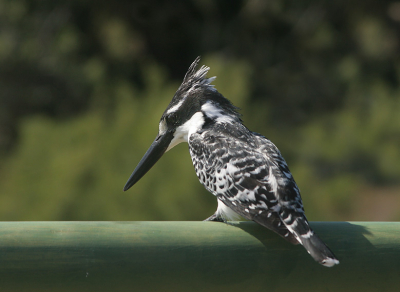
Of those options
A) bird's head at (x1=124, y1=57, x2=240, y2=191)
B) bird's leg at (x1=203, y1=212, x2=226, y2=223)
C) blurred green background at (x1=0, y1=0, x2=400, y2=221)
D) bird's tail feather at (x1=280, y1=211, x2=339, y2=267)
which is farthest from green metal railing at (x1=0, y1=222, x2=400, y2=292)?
blurred green background at (x1=0, y1=0, x2=400, y2=221)

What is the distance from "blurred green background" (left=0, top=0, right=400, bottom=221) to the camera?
5359mm

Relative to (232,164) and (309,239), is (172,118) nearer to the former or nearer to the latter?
(232,164)

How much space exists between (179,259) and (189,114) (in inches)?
45.5

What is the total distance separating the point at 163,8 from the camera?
366 inches

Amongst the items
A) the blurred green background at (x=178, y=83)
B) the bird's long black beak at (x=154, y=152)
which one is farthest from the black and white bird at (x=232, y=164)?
the blurred green background at (x=178, y=83)

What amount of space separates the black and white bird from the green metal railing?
0.07 m

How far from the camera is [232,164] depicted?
1.90m

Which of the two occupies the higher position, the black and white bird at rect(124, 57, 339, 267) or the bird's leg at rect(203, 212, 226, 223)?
the black and white bird at rect(124, 57, 339, 267)

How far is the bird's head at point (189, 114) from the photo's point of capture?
2.28m

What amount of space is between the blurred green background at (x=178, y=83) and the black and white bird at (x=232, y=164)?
8.31ft

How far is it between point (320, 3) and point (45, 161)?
607 centimetres

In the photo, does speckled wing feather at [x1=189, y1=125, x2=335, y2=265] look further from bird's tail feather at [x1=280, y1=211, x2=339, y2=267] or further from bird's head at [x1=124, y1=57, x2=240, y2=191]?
bird's head at [x1=124, y1=57, x2=240, y2=191]

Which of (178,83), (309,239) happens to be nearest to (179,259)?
(309,239)

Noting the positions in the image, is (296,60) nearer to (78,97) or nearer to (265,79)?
(265,79)
